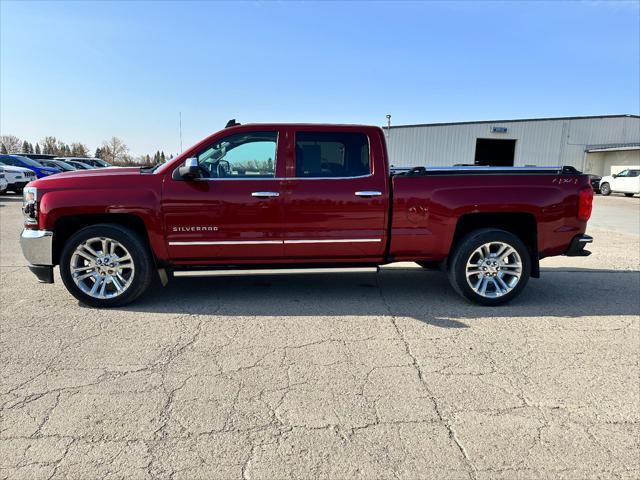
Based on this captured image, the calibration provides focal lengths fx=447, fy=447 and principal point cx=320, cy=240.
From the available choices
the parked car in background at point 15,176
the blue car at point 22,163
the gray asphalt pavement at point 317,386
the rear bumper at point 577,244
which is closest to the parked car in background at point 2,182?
the parked car in background at point 15,176

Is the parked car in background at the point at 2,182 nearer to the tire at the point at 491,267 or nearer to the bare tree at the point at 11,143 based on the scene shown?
the tire at the point at 491,267

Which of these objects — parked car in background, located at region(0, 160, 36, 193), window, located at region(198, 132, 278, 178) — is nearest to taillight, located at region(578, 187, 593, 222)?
window, located at region(198, 132, 278, 178)

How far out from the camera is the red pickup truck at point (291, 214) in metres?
4.61

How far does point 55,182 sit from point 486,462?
15.0ft

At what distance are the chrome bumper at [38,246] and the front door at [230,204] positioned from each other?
1185 mm

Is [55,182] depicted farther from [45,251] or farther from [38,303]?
[38,303]

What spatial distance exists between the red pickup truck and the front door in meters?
0.01

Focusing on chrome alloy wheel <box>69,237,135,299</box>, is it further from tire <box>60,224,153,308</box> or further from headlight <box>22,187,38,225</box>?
headlight <box>22,187,38,225</box>

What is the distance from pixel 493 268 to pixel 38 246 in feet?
15.8

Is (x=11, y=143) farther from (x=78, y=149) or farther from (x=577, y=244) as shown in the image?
(x=577, y=244)

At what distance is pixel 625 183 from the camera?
86.9 feet

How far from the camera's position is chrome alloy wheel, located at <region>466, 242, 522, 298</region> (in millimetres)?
4949

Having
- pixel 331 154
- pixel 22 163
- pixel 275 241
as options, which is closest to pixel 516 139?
pixel 22 163

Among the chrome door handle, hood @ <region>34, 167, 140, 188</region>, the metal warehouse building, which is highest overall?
the metal warehouse building
